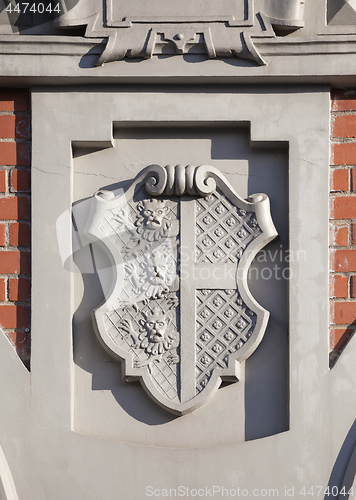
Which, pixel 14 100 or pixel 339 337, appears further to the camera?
pixel 14 100

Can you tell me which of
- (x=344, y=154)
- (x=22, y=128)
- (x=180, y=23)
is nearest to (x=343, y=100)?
(x=344, y=154)

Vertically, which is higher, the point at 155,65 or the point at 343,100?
the point at 155,65

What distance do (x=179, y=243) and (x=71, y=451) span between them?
87 cm

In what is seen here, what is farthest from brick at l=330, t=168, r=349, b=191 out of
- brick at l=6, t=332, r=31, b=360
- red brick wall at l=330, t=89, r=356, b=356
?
brick at l=6, t=332, r=31, b=360

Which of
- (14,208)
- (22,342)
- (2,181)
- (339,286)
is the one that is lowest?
(22,342)

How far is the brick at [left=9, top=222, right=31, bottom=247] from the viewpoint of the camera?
2471 mm

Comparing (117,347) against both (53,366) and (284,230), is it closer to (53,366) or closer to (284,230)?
(53,366)

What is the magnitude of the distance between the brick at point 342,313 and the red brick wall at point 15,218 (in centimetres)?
115

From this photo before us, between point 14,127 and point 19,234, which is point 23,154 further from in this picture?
point 19,234

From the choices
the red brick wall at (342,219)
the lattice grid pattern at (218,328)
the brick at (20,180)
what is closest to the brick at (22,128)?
the brick at (20,180)

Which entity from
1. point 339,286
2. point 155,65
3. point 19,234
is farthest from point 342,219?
point 19,234

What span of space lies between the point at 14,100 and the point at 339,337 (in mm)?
1554

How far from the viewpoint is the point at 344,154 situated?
2.47 meters

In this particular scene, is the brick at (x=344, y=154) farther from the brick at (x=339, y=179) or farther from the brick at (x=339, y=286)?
the brick at (x=339, y=286)
